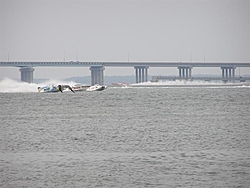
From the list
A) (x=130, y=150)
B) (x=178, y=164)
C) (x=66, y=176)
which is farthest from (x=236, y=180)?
(x=130, y=150)

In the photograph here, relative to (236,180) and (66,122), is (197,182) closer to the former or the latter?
(236,180)

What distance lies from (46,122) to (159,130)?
45.4 feet

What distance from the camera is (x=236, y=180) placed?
24.2 meters

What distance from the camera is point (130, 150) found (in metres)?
32.7

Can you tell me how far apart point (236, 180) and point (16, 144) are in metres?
16.4

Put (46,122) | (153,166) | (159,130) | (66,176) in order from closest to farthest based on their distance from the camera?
1. (66,176)
2. (153,166)
3. (159,130)
4. (46,122)

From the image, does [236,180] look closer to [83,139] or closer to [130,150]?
[130,150]

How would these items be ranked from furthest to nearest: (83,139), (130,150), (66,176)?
(83,139), (130,150), (66,176)

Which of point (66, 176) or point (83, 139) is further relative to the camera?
point (83, 139)

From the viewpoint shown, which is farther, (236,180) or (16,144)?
(16,144)

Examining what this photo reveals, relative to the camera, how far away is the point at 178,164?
27.8 metres

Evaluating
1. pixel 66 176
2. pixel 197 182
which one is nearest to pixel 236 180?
pixel 197 182

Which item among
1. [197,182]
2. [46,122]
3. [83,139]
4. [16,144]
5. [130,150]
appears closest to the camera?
[197,182]

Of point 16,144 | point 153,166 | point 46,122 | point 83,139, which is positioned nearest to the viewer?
point 153,166
